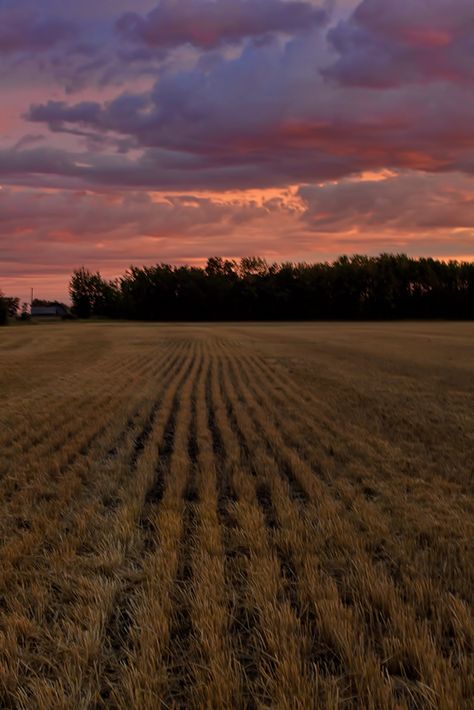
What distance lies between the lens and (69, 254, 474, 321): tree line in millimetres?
121562

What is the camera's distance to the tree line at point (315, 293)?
122m

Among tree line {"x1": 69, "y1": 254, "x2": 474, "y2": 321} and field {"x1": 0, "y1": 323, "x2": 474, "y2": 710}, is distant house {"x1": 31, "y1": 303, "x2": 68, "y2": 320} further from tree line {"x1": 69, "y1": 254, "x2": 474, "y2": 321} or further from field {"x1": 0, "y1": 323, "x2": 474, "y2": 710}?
field {"x1": 0, "y1": 323, "x2": 474, "y2": 710}

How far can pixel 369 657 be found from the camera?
356cm

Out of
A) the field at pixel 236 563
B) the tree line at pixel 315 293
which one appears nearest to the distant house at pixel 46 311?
the tree line at pixel 315 293

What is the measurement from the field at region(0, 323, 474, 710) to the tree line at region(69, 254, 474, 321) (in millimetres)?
112611

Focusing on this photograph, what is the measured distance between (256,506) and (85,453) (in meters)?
3.99

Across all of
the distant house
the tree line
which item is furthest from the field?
the distant house

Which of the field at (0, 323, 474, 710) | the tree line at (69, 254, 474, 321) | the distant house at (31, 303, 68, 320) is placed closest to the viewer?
the field at (0, 323, 474, 710)

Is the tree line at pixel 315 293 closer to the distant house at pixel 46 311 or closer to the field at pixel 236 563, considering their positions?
the distant house at pixel 46 311

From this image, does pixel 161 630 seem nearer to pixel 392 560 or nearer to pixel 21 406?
pixel 392 560

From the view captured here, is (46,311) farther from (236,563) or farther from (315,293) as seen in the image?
(236,563)

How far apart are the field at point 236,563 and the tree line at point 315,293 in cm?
11261

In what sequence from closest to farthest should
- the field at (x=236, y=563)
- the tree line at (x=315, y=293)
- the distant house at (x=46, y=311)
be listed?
the field at (x=236, y=563) → the tree line at (x=315, y=293) → the distant house at (x=46, y=311)

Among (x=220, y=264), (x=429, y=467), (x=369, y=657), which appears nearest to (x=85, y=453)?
(x=429, y=467)
